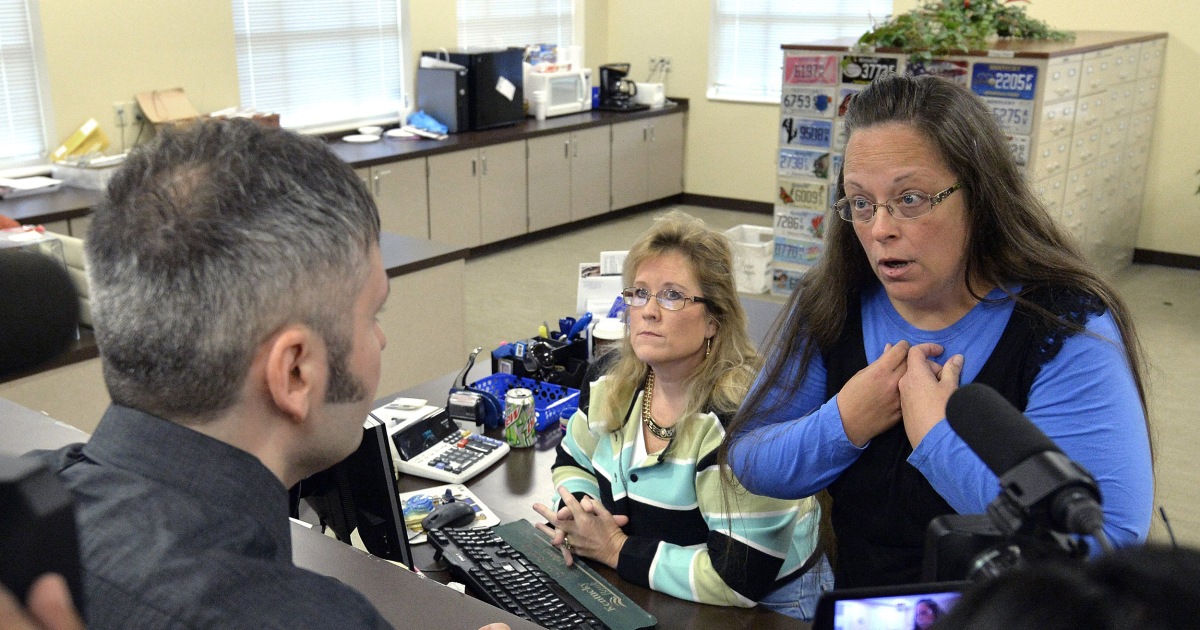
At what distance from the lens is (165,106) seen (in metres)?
5.51

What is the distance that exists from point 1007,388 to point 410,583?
82cm

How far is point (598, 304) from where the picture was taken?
3.08 m

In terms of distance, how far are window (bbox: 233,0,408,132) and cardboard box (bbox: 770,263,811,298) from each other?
2.68 m

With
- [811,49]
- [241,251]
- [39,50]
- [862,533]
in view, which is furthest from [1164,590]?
[39,50]

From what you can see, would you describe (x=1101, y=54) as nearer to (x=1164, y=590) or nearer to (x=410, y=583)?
(x=410, y=583)

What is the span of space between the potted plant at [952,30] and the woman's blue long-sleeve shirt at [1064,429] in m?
3.87

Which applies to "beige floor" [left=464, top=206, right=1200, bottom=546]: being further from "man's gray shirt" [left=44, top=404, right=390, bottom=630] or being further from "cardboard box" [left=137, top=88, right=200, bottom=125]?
"man's gray shirt" [left=44, top=404, right=390, bottom=630]

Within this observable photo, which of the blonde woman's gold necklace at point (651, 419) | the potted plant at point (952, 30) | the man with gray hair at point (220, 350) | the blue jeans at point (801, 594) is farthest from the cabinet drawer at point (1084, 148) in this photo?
the man with gray hair at point (220, 350)

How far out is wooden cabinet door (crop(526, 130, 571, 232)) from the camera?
7.01 m

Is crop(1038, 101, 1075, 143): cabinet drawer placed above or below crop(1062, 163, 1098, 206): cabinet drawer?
above

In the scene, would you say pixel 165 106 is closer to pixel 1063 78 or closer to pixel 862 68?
pixel 862 68

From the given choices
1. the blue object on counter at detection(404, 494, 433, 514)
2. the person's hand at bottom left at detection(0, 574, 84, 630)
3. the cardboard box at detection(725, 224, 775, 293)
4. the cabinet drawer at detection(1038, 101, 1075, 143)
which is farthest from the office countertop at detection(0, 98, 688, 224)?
the person's hand at bottom left at detection(0, 574, 84, 630)

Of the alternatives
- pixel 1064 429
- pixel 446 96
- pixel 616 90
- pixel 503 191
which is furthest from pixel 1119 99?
pixel 1064 429

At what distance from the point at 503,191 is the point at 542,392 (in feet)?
14.0
